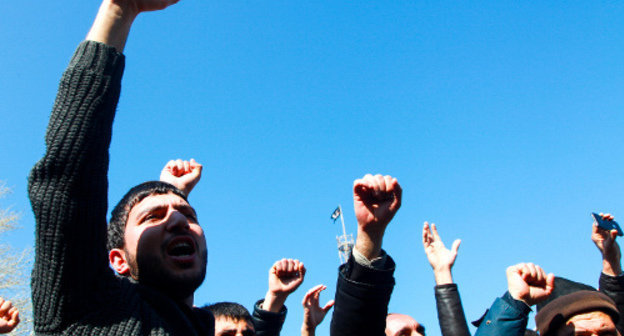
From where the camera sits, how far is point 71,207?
1.38 metres

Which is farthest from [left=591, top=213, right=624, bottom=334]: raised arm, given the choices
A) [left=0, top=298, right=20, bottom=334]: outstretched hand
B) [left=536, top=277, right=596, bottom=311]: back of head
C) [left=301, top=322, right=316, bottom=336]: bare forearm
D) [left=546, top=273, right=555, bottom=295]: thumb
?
[left=0, top=298, right=20, bottom=334]: outstretched hand

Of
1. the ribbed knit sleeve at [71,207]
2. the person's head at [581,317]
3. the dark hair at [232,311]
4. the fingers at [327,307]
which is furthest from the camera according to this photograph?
the fingers at [327,307]

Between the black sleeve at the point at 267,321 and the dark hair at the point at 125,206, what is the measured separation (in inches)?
58.2

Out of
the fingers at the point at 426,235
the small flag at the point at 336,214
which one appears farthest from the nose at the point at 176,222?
the small flag at the point at 336,214

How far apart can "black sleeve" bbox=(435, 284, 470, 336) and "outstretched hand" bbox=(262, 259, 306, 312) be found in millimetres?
984

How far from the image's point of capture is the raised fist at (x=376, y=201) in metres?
1.90

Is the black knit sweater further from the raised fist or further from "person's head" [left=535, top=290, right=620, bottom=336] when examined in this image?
"person's head" [left=535, top=290, right=620, bottom=336]

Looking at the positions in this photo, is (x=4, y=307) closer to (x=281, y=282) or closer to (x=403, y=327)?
(x=281, y=282)

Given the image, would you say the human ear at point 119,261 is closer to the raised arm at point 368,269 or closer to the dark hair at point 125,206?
the dark hair at point 125,206

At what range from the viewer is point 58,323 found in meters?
1.38

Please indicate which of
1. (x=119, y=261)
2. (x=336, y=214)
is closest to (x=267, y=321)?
(x=119, y=261)

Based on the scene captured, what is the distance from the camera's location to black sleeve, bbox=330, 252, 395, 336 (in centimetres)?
185

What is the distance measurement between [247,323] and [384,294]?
1.95 m

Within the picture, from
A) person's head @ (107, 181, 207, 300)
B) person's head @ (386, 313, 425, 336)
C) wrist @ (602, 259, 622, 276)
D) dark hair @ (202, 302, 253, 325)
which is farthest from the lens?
wrist @ (602, 259, 622, 276)
